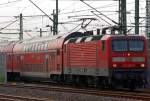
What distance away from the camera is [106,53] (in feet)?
88.2

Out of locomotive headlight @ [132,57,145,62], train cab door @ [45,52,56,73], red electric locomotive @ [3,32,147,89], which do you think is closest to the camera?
red electric locomotive @ [3,32,147,89]

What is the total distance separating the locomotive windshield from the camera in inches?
1062

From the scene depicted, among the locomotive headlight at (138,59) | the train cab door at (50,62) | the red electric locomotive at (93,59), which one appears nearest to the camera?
the red electric locomotive at (93,59)

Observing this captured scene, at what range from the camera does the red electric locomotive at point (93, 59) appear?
87.9ft

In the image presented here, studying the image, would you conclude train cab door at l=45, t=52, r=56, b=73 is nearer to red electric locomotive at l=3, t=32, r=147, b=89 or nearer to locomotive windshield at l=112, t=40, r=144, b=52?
red electric locomotive at l=3, t=32, r=147, b=89

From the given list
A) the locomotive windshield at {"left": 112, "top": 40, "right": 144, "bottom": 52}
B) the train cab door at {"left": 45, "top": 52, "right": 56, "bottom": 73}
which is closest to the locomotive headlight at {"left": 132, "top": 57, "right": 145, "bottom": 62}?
the locomotive windshield at {"left": 112, "top": 40, "right": 144, "bottom": 52}

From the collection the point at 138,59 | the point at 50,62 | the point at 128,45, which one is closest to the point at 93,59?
the point at 128,45

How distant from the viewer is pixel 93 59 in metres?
28.7

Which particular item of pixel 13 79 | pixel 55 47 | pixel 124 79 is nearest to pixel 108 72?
pixel 124 79

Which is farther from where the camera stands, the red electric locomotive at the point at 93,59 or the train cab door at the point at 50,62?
the train cab door at the point at 50,62

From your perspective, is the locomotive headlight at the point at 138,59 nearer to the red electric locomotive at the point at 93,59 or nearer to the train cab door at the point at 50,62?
the red electric locomotive at the point at 93,59

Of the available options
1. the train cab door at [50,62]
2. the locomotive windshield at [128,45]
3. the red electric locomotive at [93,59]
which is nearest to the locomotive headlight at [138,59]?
the red electric locomotive at [93,59]

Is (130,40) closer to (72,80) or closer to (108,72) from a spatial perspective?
(108,72)

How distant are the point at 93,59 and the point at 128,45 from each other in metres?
2.51
